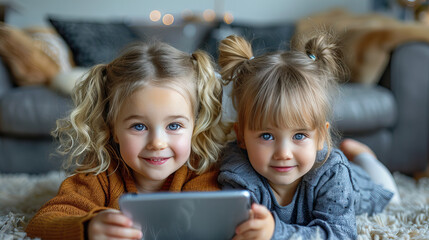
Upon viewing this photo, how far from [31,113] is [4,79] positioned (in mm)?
241

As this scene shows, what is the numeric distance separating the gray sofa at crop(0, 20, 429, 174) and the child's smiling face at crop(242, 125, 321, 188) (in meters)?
0.83

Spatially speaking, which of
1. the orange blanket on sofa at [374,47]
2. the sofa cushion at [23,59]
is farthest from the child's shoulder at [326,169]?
the sofa cushion at [23,59]

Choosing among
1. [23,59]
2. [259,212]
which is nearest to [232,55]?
[259,212]

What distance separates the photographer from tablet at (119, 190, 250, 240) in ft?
2.18

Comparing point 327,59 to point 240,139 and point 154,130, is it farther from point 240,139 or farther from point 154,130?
point 154,130

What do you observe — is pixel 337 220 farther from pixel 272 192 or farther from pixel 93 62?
pixel 93 62

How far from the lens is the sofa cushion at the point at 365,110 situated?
167cm

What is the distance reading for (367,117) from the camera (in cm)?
169

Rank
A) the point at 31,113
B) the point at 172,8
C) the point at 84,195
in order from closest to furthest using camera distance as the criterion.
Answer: the point at 84,195 < the point at 31,113 < the point at 172,8

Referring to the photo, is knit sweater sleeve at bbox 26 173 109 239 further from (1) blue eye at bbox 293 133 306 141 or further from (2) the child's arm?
(1) blue eye at bbox 293 133 306 141

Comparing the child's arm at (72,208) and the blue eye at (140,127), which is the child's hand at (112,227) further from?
the blue eye at (140,127)

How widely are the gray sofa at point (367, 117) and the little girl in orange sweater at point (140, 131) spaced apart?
675 millimetres

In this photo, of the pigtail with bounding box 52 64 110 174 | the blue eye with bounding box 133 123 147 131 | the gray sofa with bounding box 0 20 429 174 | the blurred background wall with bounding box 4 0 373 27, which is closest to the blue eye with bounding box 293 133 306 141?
the blue eye with bounding box 133 123 147 131

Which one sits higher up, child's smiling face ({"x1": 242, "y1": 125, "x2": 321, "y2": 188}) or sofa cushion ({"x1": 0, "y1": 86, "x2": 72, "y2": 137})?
child's smiling face ({"x1": 242, "y1": 125, "x2": 321, "y2": 188})
